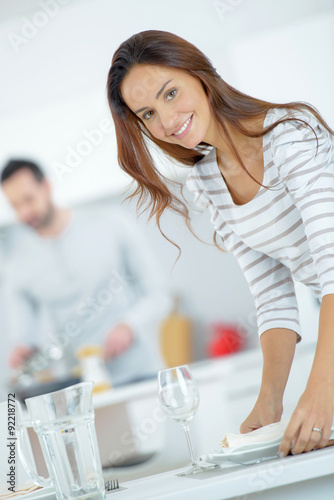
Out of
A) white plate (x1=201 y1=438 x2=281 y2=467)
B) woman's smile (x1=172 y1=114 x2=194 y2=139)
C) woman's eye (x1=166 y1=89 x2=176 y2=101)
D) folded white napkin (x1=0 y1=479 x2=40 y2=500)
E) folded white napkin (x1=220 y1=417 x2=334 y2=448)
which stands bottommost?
folded white napkin (x1=0 y1=479 x2=40 y2=500)

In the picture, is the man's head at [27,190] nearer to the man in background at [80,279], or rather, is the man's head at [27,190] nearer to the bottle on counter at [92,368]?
the man in background at [80,279]

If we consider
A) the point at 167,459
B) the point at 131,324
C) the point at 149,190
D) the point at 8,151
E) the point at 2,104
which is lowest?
the point at 167,459

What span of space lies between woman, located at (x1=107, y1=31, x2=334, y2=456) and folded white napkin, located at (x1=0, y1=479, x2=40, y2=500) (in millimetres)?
354

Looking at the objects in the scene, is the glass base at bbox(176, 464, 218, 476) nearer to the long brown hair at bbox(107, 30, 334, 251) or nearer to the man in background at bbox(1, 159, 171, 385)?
the long brown hair at bbox(107, 30, 334, 251)

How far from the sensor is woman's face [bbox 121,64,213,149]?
1.09m

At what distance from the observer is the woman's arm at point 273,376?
1046 millimetres

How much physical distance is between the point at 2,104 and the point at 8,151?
10.8 inches

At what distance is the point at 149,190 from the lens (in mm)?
1278

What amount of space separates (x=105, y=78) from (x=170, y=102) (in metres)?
2.56

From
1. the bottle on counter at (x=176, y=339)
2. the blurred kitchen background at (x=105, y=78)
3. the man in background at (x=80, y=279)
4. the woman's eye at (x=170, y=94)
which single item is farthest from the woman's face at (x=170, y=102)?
the bottle on counter at (x=176, y=339)

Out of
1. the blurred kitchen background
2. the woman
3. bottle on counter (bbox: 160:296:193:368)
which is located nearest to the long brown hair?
the woman

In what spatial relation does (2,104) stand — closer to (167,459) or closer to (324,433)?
(167,459)

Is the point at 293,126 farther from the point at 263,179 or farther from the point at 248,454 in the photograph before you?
the point at 248,454

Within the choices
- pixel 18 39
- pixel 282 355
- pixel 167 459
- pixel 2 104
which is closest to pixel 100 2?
pixel 18 39
